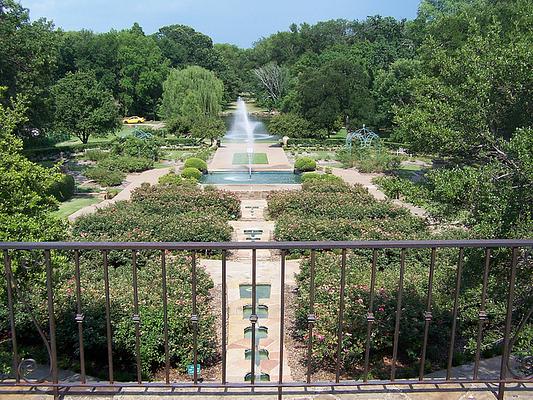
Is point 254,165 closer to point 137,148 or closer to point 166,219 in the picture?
point 137,148

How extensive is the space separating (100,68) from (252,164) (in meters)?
34.8

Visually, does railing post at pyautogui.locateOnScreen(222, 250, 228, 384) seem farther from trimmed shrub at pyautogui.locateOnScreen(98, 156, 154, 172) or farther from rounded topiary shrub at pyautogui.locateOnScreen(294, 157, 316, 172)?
trimmed shrub at pyautogui.locateOnScreen(98, 156, 154, 172)

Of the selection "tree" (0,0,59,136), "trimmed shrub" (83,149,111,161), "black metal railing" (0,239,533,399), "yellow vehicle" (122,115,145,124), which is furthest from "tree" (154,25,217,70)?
"black metal railing" (0,239,533,399)

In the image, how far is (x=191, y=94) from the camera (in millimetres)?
42688

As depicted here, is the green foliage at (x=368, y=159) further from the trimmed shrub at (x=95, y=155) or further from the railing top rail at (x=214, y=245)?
the railing top rail at (x=214, y=245)

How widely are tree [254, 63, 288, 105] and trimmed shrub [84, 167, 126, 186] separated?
4274 centimetres

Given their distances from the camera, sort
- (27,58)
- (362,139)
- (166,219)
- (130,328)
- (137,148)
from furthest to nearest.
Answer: (362,139) < (137,148) < (27,58) < (166,219) < (130,328)

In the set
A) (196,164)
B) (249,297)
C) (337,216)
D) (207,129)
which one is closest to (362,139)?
(207,129)

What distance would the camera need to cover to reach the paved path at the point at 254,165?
2949cm

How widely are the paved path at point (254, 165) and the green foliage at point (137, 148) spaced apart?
3716 mm

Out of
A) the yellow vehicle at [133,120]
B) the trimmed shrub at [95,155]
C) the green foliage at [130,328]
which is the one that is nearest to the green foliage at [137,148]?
the trimmed shrub at [95,155]

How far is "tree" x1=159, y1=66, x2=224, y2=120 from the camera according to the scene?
4234cm

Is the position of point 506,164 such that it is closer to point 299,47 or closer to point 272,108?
point 272,108

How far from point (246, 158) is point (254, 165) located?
2651 millimetres
